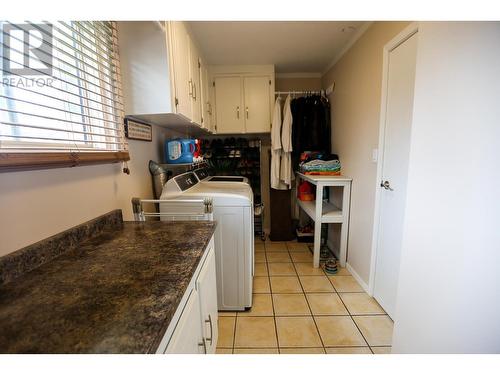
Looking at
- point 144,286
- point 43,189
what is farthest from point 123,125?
point 144,286

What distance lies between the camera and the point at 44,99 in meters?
0.89

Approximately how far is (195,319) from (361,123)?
7.00ft

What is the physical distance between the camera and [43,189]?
854 mm

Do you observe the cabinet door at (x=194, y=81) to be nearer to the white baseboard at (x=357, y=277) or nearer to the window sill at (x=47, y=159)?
the window sill at (x=47, y=159)

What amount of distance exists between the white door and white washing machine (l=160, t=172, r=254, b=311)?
109 cm

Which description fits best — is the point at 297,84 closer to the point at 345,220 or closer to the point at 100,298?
the point at 345,220

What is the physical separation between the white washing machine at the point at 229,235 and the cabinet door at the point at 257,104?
1517mm

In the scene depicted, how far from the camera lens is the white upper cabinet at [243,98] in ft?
9.50

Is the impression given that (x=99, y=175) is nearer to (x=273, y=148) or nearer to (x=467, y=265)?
(x=467, y=265)

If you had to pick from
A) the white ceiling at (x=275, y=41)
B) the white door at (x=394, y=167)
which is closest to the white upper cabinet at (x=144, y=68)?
the white ceiling at (x=275, y=41)

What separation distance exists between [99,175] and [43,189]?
0.33 metres

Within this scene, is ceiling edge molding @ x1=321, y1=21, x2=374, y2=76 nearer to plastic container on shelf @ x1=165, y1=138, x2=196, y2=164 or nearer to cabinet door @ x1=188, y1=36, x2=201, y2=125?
cabinet door @ x1=188, y1=36, x2=201, y2=125

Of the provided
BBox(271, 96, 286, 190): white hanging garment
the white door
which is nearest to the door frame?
the white door

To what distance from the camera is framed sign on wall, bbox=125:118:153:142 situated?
1400 millimetres
